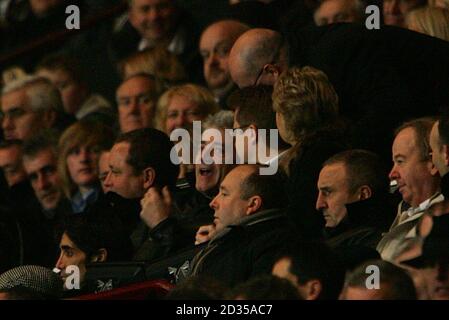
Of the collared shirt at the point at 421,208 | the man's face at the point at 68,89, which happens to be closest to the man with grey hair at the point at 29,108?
the man's face at the point at 68,89

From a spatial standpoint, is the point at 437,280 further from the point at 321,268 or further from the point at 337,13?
the point at 337,13

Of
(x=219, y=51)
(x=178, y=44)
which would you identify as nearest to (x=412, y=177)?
(x=219, y=51)

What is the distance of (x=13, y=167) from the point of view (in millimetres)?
12258

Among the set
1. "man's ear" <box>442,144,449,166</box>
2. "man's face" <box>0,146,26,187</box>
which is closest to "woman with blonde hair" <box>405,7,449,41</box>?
"man's ear" <box>442,144,449,166</box>

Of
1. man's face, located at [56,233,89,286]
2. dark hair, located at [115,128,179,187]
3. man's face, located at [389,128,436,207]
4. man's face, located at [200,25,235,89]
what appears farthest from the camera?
man's face, located at [200,25,235,89]

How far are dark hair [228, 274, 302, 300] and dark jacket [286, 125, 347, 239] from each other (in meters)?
1.18

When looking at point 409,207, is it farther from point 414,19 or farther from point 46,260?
point 46,260

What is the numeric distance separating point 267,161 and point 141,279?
856 millimetres

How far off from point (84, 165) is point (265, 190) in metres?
2.63

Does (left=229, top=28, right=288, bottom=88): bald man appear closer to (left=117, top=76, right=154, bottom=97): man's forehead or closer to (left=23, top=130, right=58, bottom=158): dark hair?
(left=117, top=76, right=154, bottom=97): man's forehead

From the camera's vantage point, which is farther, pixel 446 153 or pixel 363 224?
pixel 363 224

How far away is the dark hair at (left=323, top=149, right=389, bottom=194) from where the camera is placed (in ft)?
28.8

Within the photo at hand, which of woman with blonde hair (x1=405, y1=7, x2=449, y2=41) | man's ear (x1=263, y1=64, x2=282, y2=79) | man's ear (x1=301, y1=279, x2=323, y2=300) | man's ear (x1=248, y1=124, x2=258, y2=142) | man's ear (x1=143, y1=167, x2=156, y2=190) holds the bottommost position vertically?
man's ear (x1=301, y1=279, x2=323, y2=300)
